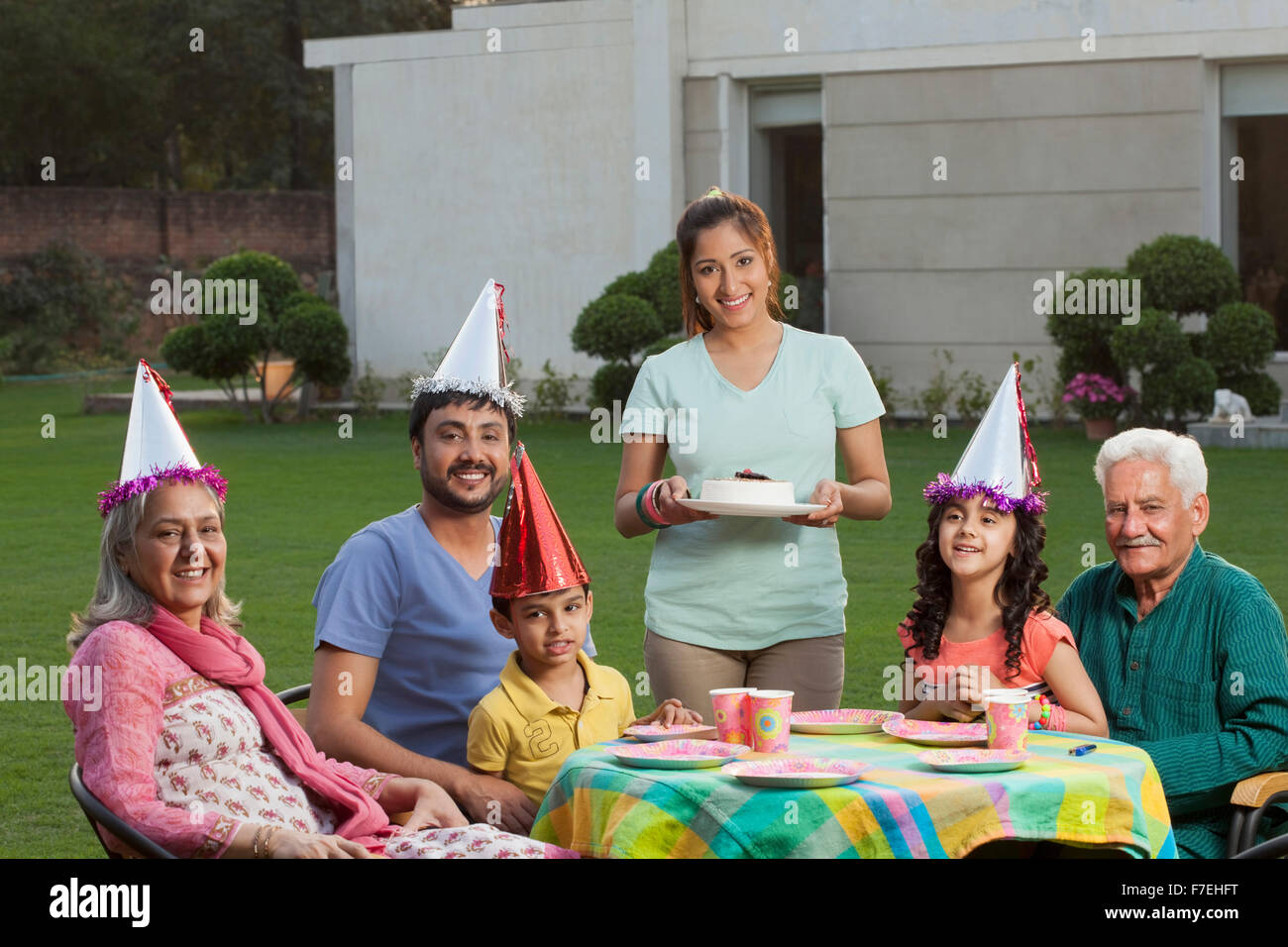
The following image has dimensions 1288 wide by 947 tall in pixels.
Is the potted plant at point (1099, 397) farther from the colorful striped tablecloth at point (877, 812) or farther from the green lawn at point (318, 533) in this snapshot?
the colorful striped tablecloth at point (877, 812)

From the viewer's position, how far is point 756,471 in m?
4.47

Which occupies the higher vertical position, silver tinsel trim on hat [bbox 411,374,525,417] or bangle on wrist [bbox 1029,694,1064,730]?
silver tinsel trim on hat [bbox 411,374,525,417]

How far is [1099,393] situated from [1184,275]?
1431 mm

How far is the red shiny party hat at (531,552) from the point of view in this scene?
3.95 metres

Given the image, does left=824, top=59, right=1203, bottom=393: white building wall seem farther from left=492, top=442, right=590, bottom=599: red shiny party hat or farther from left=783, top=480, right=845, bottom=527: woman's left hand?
left=492, top=442, right=590, bottom=599: red shiny party hat

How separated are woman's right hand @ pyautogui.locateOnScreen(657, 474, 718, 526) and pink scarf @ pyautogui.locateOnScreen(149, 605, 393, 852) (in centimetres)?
98

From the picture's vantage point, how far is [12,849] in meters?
5.87

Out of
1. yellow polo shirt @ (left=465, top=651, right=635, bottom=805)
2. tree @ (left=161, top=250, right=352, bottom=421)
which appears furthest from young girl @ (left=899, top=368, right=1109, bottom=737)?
tree @ (left=161, top=250, right=352, bottom=421)

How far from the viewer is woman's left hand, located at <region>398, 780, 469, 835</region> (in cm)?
396

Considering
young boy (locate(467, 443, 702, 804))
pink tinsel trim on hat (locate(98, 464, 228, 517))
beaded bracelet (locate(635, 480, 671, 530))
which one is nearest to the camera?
pink tinsel trim on hat (locate(98, 464, 228, 517))

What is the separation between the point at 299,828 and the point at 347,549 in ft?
2.47

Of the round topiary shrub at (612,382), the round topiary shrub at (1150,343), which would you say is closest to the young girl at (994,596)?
the round topiary shrub at (1150,343)

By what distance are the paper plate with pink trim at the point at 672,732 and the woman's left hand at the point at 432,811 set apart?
0.46 m
